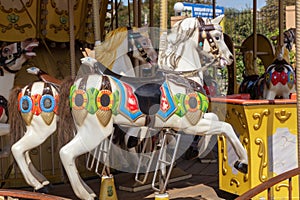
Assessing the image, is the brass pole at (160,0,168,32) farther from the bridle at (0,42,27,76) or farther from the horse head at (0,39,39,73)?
the bridle at (0,42,27,76)

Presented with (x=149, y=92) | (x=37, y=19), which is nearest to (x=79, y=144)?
(x=149, y=92)

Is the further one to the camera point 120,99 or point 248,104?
point 248,104

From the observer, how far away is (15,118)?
3746 millimetres

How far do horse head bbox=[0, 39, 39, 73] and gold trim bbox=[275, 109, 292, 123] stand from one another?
86.7 inches

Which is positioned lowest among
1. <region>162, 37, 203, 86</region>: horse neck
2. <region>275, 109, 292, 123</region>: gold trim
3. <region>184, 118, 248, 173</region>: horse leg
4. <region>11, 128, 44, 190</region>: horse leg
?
<region>11, 128, 44, 190</region>: horse leg

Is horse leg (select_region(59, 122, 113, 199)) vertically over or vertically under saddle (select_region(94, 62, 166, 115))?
under

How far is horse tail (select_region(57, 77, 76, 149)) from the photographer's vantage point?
3469 millimetres

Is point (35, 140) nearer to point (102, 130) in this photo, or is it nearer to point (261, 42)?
point (102, 130)

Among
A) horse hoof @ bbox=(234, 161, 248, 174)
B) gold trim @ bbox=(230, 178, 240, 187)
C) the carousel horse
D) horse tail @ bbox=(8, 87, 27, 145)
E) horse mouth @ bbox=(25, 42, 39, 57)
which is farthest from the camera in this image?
the carousel horse

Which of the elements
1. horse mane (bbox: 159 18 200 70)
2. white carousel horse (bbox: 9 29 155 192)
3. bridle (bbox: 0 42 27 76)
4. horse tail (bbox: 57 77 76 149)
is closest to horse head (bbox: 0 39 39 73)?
bridle (bbox: 0 42 27 76)

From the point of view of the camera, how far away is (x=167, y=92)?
3.33 m

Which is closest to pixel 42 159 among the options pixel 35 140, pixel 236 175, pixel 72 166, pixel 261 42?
pixel 35 140

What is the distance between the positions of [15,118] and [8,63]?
72 centimetres

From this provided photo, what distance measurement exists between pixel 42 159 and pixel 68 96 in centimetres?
175
